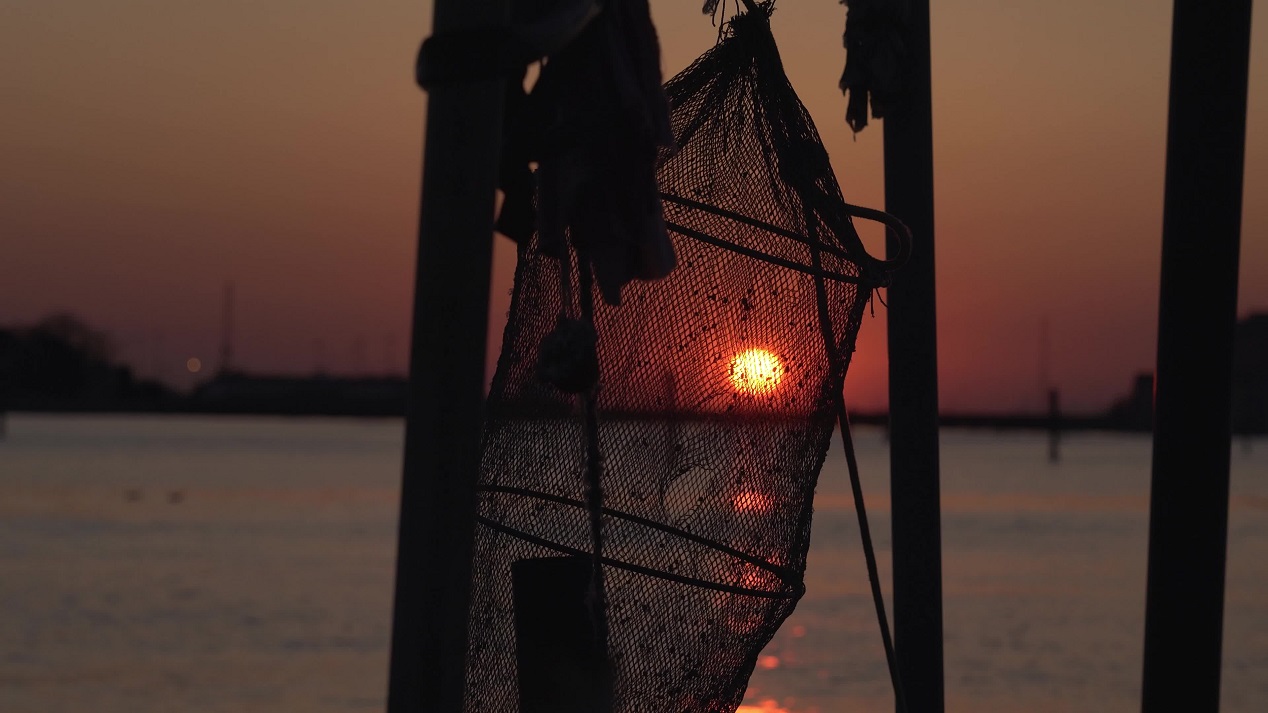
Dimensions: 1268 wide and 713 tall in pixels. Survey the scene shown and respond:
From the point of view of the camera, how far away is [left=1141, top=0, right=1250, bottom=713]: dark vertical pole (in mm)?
5270

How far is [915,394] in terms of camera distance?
6.17 m

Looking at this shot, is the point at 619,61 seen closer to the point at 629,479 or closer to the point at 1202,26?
the point at 629,479

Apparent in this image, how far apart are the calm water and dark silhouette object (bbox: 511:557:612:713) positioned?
12.3 m

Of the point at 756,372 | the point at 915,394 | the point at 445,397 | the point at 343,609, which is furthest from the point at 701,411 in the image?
the point at 343,609

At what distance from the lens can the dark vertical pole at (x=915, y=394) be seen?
6.13m

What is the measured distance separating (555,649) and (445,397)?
4.63ft

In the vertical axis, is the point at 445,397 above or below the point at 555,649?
above

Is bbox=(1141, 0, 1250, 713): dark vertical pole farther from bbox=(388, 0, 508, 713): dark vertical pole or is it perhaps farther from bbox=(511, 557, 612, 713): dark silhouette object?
bbox=(388, 0, 508, 713): dark vertical pole

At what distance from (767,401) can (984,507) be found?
5252cm

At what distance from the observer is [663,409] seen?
467 cm

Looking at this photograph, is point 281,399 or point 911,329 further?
point 281,399

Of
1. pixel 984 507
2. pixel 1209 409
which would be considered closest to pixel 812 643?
pixel 1209 409

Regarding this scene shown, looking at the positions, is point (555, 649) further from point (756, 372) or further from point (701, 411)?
point (756, 372)

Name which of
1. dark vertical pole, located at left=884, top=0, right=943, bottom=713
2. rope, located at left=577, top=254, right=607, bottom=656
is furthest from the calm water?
rope, located at left=577, top=254, right=607, bottom=656
